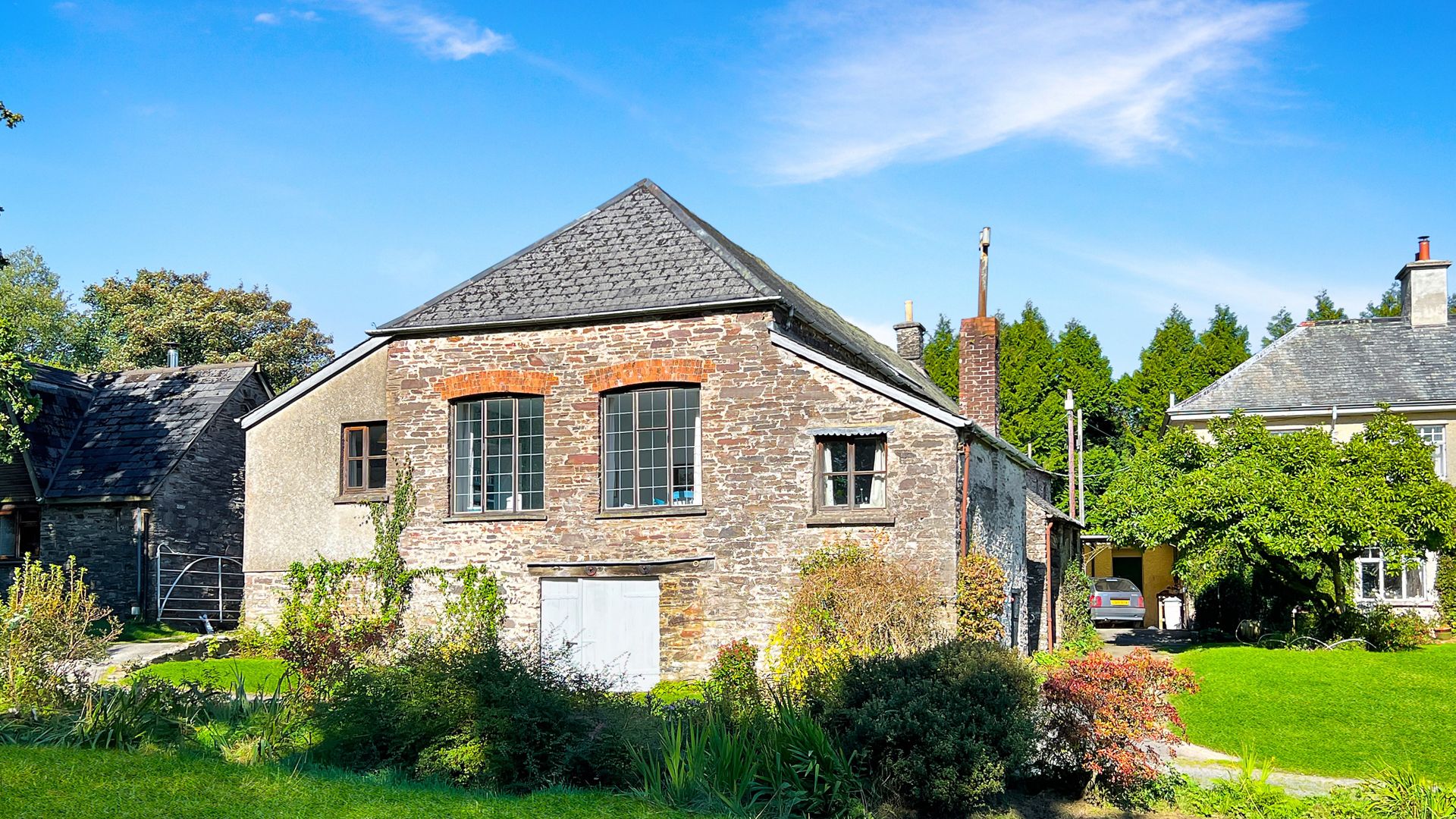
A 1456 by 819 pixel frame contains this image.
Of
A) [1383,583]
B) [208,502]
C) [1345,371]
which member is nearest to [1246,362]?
[1345,371]

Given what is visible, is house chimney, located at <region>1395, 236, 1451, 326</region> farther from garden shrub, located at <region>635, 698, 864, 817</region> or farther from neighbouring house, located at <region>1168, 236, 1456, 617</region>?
garden shrub, located at <region>635, 698, 864, 817</region>

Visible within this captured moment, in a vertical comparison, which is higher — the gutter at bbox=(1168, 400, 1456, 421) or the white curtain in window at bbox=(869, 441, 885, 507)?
the gutter at bbox=(1168, 400, 1456, 421)

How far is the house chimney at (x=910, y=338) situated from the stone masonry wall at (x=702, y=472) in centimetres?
Result: 1243

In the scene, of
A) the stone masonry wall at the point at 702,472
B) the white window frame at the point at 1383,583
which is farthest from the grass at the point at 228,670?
the white window frame at the point at 1383,583

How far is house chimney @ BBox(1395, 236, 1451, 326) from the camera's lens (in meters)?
32.0

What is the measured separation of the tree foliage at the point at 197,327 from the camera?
148ft

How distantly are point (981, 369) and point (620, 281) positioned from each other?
28.0 ft

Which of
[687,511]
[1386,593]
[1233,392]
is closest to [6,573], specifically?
[687,511]

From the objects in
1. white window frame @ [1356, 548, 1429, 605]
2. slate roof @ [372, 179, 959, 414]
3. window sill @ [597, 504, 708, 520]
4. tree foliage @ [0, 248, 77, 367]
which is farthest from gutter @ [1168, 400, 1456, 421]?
tree foliage @ [0, 248, 77, 367]

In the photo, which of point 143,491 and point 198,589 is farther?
point 198,589

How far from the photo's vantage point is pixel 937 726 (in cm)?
1056

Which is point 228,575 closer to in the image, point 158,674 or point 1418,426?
point 158,674

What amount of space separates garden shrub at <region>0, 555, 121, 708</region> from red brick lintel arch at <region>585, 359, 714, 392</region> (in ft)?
26.1

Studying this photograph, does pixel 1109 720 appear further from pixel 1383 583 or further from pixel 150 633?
pixel 1383 583
